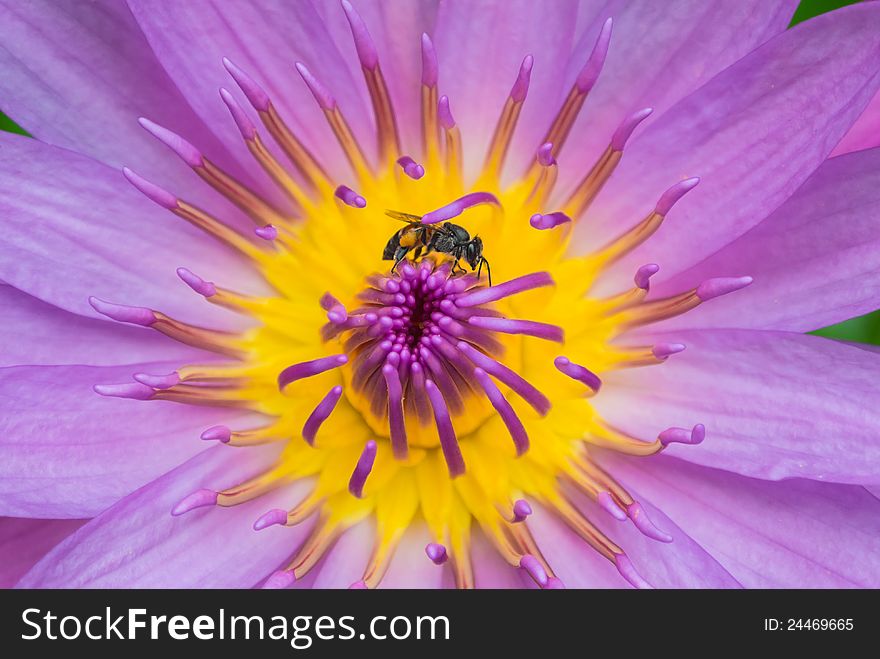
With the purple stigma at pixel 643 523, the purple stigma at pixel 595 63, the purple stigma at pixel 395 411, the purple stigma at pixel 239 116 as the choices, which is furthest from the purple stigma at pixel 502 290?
the purple stigma at pixel 239 116

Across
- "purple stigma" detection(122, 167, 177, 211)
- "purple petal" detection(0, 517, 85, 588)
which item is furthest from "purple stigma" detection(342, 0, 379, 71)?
"purple petal" detection(0, 517, 85, 588)

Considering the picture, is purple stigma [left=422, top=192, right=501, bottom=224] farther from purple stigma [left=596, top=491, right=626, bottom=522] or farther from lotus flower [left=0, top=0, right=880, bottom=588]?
purple stigma [left=596, top=491, right=626, bottom=522]

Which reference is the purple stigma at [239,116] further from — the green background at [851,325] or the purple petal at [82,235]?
the green background at [851,325]

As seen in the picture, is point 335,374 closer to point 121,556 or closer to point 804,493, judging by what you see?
point 121,556

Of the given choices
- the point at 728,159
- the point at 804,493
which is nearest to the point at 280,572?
the point at 804,493

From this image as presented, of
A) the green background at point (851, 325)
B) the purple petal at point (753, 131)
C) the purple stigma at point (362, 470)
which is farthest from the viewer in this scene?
the green background at point (851, 325)

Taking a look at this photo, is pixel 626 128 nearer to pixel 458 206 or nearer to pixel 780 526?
pixel 458 206

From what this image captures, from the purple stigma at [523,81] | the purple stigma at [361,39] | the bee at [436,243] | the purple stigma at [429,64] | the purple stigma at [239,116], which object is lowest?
the bee at [436,243]

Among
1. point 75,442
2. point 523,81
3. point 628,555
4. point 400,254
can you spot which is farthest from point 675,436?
point 75,442
